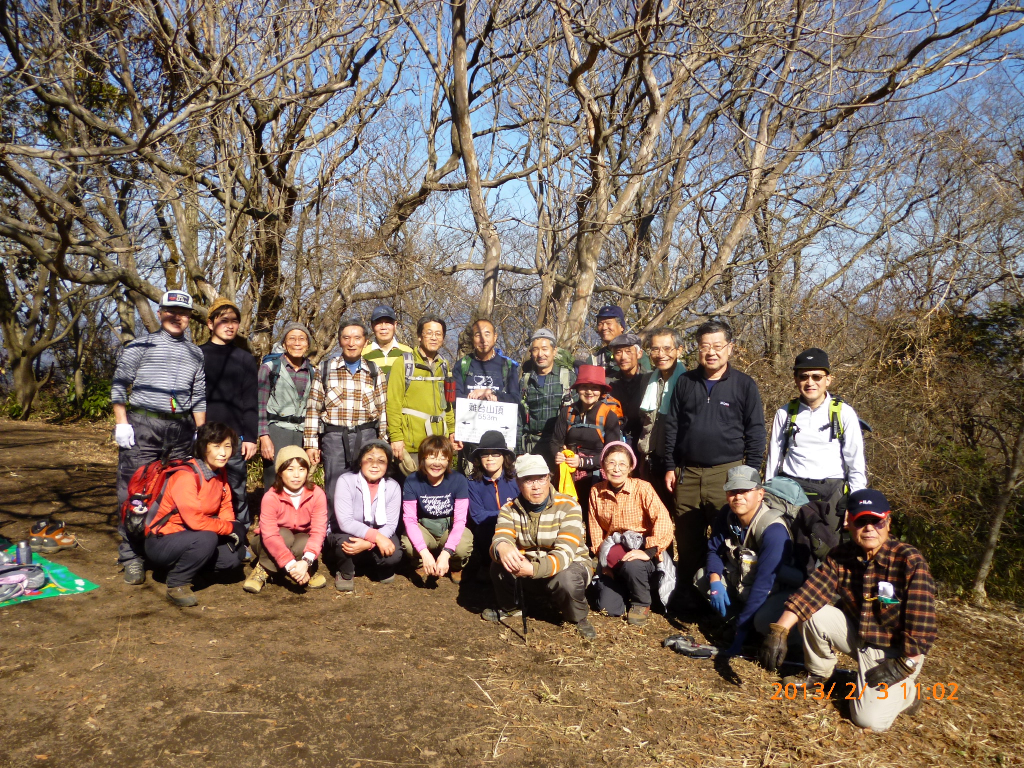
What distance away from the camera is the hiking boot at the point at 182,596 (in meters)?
4.39

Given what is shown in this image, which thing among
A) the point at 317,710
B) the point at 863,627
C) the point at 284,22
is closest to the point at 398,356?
the point at 317,710

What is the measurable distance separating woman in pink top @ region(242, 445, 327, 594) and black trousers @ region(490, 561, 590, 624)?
Result: 1340 mm

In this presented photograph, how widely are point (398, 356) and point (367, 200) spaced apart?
5.11m

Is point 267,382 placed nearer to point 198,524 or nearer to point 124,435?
point 124,435

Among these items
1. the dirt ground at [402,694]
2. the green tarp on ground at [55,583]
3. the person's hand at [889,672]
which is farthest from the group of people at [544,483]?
the green tarp on ground at [55,583]

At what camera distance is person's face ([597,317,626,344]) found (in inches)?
226

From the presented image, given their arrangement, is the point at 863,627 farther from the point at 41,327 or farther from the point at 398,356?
the point at 41,327

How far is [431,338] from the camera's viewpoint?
18.4 feet

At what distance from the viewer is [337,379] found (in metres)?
5.42

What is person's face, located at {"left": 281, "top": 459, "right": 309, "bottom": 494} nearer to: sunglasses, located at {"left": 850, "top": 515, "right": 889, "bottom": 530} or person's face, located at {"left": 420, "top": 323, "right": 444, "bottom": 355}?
person's face, located at {"left": 420, "top": 323, "right": 444, "bottom": 355}

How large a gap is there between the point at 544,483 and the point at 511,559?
21.7 inches

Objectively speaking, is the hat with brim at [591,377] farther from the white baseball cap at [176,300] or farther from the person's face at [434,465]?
the white baseball cap at [176,300]

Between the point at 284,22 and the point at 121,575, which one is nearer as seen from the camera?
the point at 121,575

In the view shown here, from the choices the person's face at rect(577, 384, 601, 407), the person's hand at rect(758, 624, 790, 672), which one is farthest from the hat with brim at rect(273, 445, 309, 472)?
the person's hand at rect(758, 624, 790, 672)
